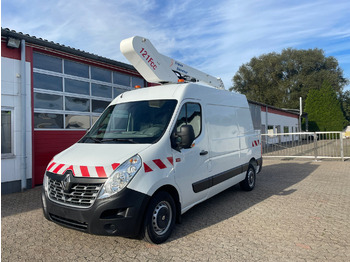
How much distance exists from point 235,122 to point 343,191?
337cm

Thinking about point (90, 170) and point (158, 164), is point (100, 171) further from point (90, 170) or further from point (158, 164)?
point (158, 164)

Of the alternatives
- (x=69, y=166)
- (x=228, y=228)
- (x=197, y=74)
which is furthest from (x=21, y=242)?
(x=197, y=74)

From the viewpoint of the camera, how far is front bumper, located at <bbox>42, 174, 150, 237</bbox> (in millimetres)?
3129

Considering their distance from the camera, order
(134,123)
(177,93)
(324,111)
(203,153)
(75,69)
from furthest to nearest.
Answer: (324,111) → (75,69) → (203,153) → (177,93) → (134,123)

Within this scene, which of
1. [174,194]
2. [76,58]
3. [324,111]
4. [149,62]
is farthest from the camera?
[324,111]

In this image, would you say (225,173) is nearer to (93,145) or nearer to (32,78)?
(93,145)

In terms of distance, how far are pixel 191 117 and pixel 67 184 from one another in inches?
85.7

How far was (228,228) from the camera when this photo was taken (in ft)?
13.7

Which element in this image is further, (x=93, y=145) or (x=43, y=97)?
(x=43, y=97)

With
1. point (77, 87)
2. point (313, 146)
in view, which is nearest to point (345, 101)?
point (313, 146)

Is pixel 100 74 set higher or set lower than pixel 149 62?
higher

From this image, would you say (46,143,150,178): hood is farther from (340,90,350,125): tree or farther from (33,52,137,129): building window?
(340,90,350,125): tree

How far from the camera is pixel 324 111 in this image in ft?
128

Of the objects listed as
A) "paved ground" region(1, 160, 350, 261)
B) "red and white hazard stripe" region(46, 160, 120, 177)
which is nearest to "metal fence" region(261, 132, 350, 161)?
"paved ground" region(1, 160, 350, 261)
